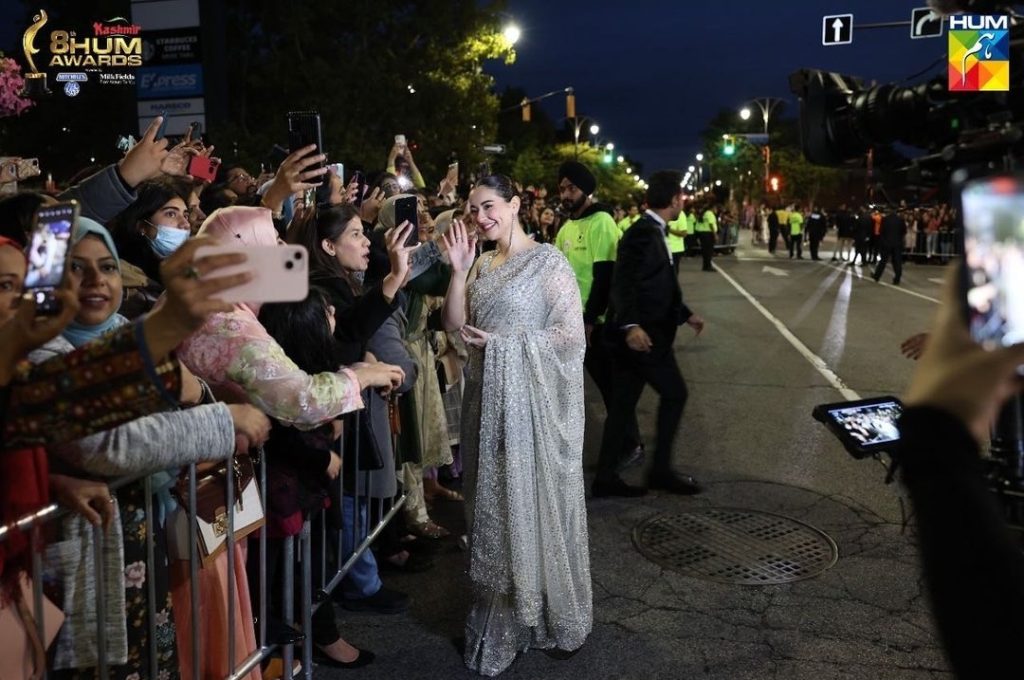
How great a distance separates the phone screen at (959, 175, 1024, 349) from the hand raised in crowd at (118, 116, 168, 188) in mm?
2891

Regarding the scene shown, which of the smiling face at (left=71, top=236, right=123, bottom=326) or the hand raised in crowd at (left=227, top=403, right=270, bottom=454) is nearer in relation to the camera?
the smiling face at (left=71, top=236, right=123, bottom=326)

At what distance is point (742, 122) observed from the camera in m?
104

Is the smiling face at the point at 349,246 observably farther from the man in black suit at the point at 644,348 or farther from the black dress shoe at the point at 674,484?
the black dress shoe at the point at 674,484

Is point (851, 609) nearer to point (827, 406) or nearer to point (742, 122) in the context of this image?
point (827, 406)

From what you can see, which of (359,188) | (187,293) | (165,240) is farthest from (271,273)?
(359,188)

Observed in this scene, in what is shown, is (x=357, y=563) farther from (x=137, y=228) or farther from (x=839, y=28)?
(x=839, y=28)

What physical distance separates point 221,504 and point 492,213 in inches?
67.8

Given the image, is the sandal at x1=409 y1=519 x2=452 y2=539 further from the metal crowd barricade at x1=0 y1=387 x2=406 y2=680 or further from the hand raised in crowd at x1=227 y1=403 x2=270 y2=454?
the hand raised in crowd at x1=227 y1=403 x2=270 y2=454

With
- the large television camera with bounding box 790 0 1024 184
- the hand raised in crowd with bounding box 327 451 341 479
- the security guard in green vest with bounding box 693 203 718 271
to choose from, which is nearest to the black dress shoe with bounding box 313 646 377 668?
the hand raised in crowd with bounding box 327 451 341 479

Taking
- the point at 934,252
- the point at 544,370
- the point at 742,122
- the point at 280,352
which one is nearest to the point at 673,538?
the point at 544,370

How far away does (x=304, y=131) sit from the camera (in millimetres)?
3695

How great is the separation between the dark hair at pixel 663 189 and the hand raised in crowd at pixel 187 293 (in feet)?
16.0

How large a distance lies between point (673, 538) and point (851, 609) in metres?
1.17

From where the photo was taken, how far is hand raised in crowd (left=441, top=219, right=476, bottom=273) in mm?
3805
